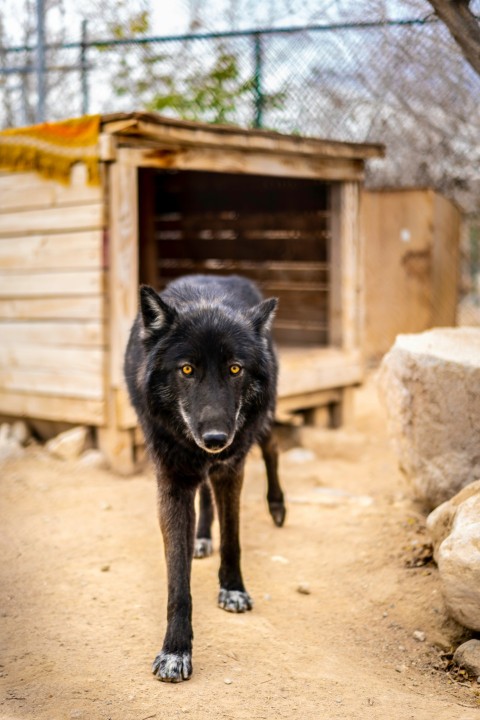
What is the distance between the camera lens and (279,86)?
24.3 ft

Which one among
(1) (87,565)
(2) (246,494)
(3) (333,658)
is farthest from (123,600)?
(2) (246,494)

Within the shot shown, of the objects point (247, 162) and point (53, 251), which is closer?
point (53, 251)

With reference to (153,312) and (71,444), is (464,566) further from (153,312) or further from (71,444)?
(71,444)

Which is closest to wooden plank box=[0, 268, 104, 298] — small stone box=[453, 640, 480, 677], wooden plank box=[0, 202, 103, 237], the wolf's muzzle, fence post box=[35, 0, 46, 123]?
wooden plank box=[0, 202, 103, 237]

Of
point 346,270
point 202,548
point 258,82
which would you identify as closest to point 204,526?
point 202,548

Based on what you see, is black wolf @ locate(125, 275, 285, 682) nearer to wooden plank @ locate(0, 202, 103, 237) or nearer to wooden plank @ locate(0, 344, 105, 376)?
wooden plank @ locate(0, 344, 105, 376)

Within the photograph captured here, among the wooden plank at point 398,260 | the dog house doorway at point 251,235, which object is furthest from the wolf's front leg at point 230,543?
the wooden plank at point 398,260

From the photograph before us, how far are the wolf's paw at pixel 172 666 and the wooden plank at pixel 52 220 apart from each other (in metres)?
3.08

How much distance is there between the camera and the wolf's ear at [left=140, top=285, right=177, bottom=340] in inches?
121

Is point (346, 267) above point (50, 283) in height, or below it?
above

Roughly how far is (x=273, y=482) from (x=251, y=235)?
12.1ft

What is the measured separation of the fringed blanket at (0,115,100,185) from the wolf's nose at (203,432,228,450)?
2807 millimetres

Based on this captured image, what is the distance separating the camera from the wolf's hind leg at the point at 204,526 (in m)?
4.12

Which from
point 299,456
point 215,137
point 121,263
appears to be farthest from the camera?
point 299,456
